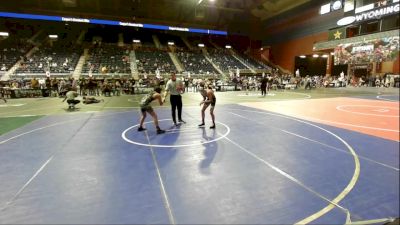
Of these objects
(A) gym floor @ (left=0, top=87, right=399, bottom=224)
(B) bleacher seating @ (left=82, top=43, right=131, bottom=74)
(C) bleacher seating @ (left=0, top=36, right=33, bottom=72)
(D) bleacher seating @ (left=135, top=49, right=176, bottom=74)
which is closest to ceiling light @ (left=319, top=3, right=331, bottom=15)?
(D) bleacher seating @ (left=135, top=49, right=176, bottom=74)

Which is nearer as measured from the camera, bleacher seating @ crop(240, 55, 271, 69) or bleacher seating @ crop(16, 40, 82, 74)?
bleacher seating @ crop(16, 40, 82, 74)

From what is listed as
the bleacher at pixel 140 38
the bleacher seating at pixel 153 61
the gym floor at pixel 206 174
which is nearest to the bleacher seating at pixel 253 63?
the bleacher seating at pixel 153 61

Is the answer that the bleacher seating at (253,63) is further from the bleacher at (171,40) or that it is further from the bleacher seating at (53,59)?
the bleacher seating at (53,59)

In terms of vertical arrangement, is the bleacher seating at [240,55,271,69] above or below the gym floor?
above

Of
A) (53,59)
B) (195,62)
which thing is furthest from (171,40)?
(53,59)

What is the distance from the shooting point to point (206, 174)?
4.15 metres

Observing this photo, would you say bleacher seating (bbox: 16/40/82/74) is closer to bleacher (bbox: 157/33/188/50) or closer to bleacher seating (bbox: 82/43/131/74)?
bleacher seating (bbox: 82/43/131/74)

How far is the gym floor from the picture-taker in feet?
9.64

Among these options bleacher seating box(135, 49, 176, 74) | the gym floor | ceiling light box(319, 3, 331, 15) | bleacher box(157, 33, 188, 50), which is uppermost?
ceiling light box(319, 3, 331, 15)

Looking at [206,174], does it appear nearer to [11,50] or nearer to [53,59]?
[53,59]

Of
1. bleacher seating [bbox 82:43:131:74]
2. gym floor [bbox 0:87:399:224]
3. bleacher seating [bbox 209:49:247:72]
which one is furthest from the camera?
bleacher seating [bbox 209:49:247:72]

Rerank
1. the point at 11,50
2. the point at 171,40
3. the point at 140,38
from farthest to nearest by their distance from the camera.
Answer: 1. the point at 171,40
2. the point at 140,38
3. the point at 11,50

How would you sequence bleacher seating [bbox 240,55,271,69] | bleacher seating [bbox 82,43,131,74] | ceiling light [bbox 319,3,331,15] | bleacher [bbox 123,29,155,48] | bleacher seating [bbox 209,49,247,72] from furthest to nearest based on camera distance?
bleacher [bbox 123,29,155,48] < bleacher seating [bbox 240,55,271,69] < bleacher seating [bbox 209,49,247,72] < bleacher seating [bbox 82,43,131,74] < ceiling light [bbox 319,3,331,15]

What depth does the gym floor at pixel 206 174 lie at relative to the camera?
294 cm
